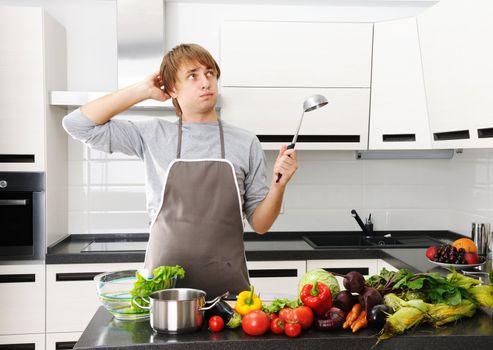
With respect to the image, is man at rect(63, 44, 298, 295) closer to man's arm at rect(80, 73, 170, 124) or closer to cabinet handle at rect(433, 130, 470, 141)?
man's arm at rect(80, 73, 170, 124)

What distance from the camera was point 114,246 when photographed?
3.29 m

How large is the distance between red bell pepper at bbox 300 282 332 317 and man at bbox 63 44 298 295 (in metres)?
0.54

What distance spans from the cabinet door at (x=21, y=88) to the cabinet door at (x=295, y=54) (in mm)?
957

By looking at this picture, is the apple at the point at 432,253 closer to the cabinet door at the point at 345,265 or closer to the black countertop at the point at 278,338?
the cabinet door at the point at 345,265

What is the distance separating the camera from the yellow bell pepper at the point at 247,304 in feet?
5.04

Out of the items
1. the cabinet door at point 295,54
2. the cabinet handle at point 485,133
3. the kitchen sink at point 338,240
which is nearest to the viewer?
the cabinet handle at point 485,133

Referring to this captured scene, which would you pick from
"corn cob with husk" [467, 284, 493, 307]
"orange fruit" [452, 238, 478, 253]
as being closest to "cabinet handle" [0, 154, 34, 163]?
"orange fruit" [452, 238, 478, 253]

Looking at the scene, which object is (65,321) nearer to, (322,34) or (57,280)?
(57,280)

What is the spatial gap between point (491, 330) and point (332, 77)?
6.47ft

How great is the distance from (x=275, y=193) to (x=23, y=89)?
64.8 inches

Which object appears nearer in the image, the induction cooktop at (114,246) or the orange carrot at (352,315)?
the orange carrot at (352,315)

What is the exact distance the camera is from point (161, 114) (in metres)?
3.49

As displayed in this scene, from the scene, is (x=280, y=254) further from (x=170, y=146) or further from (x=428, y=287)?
(x=428, y=287)

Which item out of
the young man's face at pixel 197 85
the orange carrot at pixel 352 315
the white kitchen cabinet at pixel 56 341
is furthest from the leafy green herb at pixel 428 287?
the white kitchen cabinet at pixel 56 341
